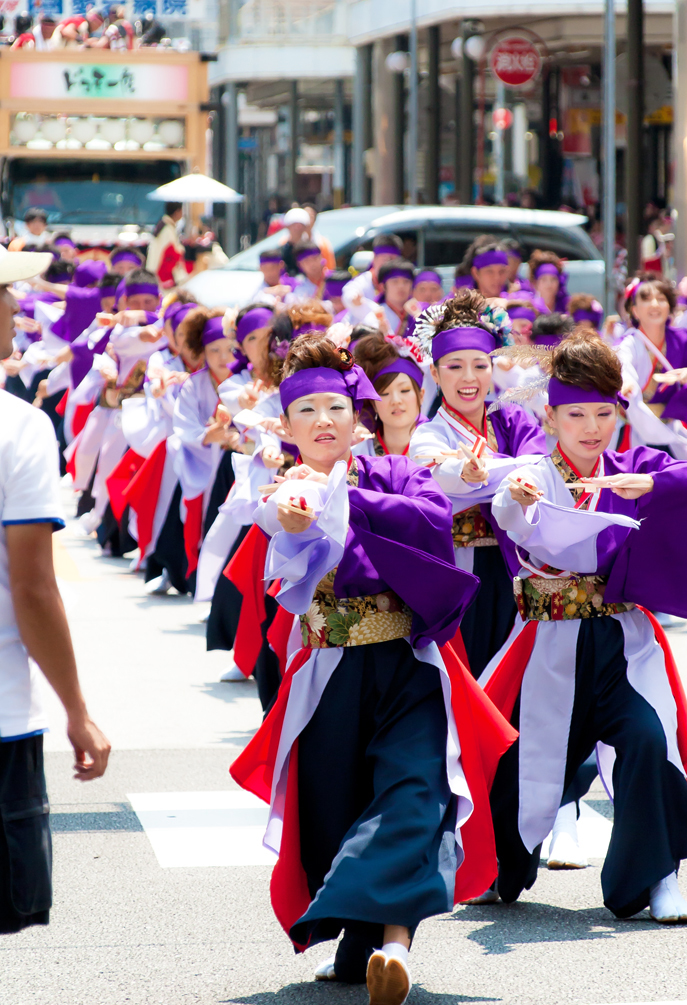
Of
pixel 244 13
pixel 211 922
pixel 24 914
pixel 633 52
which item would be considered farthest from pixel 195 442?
pixel 244 13

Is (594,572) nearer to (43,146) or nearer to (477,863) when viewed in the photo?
(477,863)

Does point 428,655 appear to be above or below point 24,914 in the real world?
above

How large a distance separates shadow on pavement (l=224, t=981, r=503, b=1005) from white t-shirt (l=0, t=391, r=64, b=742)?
1067 mm

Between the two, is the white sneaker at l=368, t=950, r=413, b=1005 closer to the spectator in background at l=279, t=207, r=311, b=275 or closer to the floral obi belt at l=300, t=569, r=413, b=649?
the floral obi belt at l=300, t=569, r=413, b=649

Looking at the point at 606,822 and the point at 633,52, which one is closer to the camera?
the point at 606,822

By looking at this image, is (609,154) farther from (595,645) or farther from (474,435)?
(595,645)

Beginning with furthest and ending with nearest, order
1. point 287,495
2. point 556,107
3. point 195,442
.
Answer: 1. point 556,107
2. point 195,442
3. point 287,495

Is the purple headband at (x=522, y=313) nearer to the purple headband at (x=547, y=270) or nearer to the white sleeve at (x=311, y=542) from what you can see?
the purple headband at (x=547, y=270)

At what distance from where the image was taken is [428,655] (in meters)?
3.76

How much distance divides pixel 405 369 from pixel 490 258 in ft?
16.9

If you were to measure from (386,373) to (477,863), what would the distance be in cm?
188

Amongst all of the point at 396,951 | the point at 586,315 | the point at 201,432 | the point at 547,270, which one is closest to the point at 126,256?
the point at 547,270

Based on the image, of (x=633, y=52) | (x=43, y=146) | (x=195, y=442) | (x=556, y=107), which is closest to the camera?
(x=195, y=442)

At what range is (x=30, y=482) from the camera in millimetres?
2887
